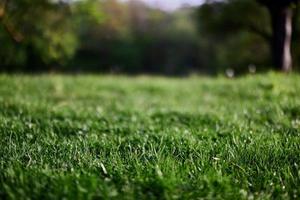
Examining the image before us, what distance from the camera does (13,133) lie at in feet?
20.7

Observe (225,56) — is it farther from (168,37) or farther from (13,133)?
(13,133)

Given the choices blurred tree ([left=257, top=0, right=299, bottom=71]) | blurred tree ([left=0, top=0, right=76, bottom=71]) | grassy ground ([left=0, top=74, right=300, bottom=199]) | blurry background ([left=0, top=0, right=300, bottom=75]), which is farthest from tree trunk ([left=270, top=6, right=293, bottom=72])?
blurred tree ([left=0, top=0, right=76, bottom=71])

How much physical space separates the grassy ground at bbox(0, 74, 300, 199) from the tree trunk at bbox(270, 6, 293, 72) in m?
7.28

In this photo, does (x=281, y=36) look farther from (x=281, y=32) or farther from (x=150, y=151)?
(x=150, y=151)

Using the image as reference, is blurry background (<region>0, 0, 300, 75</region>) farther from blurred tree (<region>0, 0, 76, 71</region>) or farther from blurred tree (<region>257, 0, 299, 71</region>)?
blurred tree (<region>257, 0, 299, 71</region>)

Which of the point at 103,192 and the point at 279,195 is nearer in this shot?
the point at 103,192

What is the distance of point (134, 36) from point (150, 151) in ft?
181

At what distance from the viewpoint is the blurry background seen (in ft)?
69.7

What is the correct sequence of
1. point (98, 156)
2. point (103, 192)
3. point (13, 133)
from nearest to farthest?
point (103, 192)
point (98, 156)
point (13, 133)

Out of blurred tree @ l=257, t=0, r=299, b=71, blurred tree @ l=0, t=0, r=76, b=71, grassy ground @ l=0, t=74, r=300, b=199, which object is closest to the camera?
grassy ground @ l=0, t=74, r=300, b=199

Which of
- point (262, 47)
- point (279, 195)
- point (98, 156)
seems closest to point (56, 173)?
point (98, 156)

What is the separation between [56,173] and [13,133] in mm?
2121

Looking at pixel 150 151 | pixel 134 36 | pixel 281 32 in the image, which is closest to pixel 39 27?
pixel 281 32

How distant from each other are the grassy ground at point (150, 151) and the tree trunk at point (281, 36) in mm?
7285
